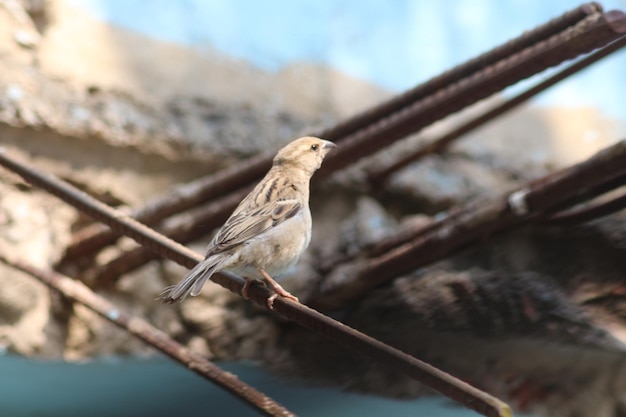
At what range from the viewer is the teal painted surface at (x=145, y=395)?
2.79 m

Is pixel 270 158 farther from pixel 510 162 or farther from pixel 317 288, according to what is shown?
pixel 510 162

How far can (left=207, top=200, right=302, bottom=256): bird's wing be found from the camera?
1.82 meters

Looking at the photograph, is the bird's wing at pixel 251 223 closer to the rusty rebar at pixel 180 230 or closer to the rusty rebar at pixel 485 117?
the rusty rebar at pixel 180 230

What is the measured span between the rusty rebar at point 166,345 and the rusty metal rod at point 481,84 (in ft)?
2.93

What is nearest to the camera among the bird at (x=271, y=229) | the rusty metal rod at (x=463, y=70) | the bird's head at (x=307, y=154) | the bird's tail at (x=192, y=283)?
the bird's tail at (x=192, y=283)

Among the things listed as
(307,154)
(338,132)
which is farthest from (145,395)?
(307,154)

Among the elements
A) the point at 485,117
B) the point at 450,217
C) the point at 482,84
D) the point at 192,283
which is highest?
the point at 485,117

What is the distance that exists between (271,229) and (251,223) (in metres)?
0.05

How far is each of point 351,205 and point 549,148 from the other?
1.65 metres

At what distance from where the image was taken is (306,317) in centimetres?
150

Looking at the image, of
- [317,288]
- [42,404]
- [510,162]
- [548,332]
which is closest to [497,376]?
[548,332]

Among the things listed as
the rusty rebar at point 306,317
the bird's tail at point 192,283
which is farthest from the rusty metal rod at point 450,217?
the bird's tail at point 192,283

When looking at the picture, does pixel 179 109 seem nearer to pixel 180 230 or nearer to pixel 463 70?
pixel 180 230

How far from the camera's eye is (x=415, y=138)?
4234 millimetres
